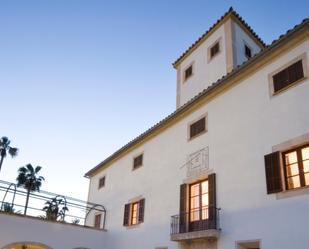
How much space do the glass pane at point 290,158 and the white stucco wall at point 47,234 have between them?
9.86 metres

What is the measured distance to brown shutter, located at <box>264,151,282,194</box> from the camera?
25.7 feet

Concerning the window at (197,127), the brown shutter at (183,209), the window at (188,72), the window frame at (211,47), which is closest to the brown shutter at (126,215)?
the brown shutter at (183,209)

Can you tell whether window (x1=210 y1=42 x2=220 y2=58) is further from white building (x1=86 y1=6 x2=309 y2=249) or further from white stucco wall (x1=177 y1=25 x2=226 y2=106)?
white stucco wall (x1=177 y1=25 x2=226 y2=106)

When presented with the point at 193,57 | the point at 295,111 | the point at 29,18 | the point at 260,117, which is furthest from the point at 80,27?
the point at 295,111

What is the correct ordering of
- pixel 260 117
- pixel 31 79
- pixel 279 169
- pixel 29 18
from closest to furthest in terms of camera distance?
pixel 279 169, pixel 260 117, pixel 29 18, pixel 31 79

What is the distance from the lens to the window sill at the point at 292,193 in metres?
7.18

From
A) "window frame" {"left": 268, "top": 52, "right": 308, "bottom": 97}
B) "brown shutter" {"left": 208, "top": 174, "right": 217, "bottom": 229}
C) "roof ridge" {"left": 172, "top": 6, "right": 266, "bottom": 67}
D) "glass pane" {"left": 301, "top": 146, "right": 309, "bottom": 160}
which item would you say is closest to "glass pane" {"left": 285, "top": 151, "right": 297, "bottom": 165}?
"glass pane" {"left": 301, "top": 146, "right": 309, "bottom": 160}

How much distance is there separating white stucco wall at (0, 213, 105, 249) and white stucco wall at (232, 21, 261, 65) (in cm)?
987

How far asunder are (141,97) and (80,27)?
4.48m

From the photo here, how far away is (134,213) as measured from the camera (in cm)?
1405

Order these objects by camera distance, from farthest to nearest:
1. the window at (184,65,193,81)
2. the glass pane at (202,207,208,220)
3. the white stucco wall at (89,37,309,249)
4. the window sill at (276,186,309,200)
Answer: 1. the window at (184,65,193,81)
2. the glass pane at (202,207,208,220)
3. the white stucco wall at (89,37,309,249)
4. the window sill at (276,186,309,200)

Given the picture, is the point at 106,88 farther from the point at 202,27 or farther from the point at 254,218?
the point at 254,218

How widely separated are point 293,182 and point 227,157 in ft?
7.81

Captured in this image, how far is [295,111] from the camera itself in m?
8.05
